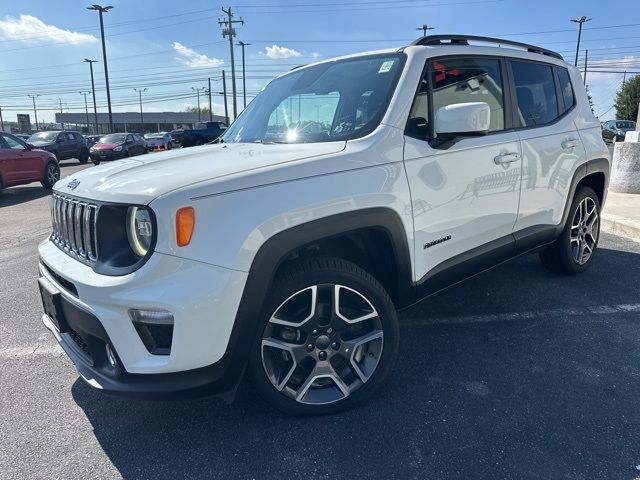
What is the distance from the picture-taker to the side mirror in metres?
2.60

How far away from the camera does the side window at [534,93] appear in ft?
11.9

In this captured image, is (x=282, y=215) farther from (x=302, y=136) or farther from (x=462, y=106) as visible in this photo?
(x=462, y=106)

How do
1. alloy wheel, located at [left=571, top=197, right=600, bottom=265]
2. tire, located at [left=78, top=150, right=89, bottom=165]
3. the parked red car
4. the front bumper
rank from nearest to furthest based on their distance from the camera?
the front bumper < alloy wheel, located at [left=571, top=197, right=600, bottom=265] < the parked red car < tire, located at [left=78, top=150, right=89, bottom=165]

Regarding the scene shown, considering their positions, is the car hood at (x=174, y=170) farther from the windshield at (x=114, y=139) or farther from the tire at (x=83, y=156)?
the tire at (x=83, y=156)

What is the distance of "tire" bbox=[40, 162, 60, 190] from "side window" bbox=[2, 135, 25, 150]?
80 centimetres

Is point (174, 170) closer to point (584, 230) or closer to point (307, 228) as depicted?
point (307, 228)

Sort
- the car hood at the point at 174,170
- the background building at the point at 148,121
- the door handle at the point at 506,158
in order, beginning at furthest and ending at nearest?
the background building at the point at 148,121 < the door handle at the point at 506,158 < the car hood at the point at 174,170

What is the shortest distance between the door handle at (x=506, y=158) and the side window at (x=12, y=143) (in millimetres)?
12240

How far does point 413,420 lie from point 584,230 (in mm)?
3060

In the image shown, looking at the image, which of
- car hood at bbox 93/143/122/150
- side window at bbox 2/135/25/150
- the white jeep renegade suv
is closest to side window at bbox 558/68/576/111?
the white jeep renegade suv

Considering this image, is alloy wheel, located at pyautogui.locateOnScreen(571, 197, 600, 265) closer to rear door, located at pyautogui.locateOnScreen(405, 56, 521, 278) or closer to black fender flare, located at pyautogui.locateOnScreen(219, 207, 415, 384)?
rear door, located at pyautogui.locateOnScreen(405, 56, 521, 278)

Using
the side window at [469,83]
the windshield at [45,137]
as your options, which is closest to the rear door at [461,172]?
the side window at [469,83]

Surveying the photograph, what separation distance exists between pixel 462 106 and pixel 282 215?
1210 mm

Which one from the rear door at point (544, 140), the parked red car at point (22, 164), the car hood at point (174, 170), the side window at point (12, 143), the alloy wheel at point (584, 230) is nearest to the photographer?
the car hood at point (174, 170)
